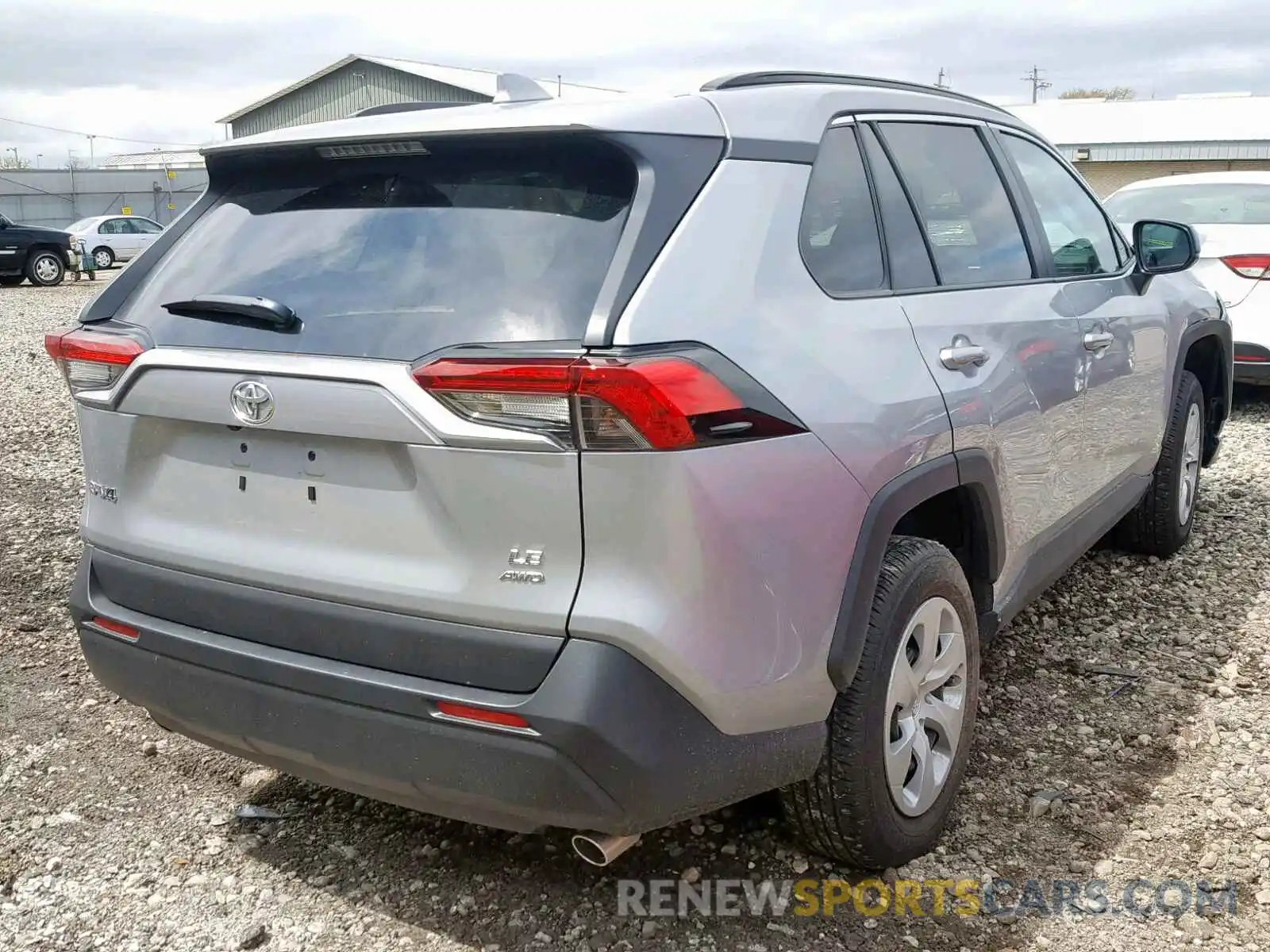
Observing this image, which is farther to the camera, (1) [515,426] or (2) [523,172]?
(2) [523,172]

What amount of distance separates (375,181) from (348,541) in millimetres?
798

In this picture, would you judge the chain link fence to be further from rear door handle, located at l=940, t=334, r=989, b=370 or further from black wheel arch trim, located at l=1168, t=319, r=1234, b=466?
rear door handle, located at l=940, t=334, r=989, b=370

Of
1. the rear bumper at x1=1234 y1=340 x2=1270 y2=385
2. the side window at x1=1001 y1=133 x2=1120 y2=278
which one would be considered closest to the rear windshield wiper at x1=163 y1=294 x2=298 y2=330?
the side window at x1=1001 y1=133 x2=1120 y2=278

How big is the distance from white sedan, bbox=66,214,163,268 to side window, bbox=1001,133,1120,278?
27.7 m

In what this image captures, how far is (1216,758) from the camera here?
354cm

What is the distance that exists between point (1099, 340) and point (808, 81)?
1.56 m

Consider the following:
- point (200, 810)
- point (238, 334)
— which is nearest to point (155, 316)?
point (238, 334)

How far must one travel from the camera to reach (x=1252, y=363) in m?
8.14

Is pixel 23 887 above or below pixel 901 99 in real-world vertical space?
below

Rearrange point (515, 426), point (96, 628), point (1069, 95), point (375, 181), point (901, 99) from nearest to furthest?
point (515, 426)
point (375, 181)
point (96, 628)
point (901, 99)
point (1069, 95)

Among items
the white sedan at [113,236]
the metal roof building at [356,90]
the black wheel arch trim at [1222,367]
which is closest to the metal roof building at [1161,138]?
the metal roof building at [356,90]

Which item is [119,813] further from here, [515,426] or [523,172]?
[523,172]

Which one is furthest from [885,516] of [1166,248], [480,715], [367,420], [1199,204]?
[1199,204]

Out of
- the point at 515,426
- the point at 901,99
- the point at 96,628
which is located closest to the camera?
the point at 515,426
